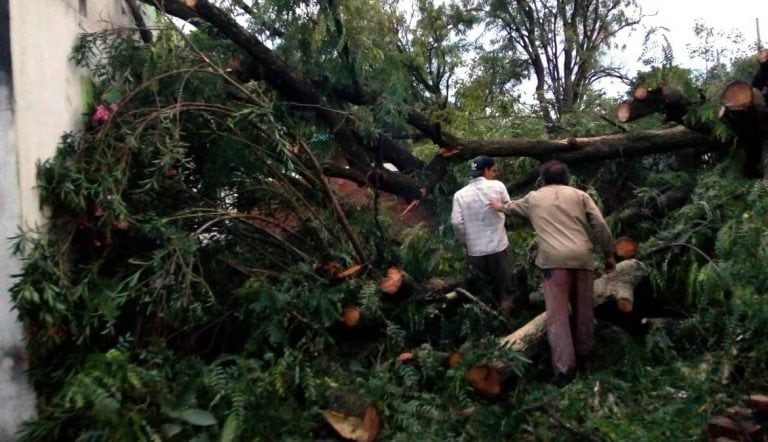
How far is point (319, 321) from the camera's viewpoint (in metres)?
6.82

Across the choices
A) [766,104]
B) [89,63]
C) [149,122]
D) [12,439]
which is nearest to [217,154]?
[149,122]

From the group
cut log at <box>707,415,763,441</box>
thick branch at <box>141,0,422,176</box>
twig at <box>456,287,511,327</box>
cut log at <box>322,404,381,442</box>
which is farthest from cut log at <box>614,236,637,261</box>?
thick branch at <box>141,0,422,176</box>

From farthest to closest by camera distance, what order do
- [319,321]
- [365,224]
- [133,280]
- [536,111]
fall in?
[536,111] → [365,224] → [319,321] → [133,280]

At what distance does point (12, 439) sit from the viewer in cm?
594

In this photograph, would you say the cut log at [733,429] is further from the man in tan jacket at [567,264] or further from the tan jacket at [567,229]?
the tan jacket at [567,229]

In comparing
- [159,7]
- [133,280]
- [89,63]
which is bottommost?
[133,280]

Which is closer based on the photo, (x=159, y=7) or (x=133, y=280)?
(x=133, y=280)

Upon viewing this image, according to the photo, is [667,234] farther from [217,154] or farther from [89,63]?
[89,63]

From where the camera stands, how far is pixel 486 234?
7.54 meters

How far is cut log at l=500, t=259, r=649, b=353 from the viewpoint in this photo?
21.8ft

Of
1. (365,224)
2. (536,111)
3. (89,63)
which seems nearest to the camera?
(89,63)

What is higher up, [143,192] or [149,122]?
[149,122]

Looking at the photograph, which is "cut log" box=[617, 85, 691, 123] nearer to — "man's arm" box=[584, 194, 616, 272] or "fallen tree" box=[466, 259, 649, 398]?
"fallen tree" box=[466, 259, 649, 398]

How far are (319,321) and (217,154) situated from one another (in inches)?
75.4
